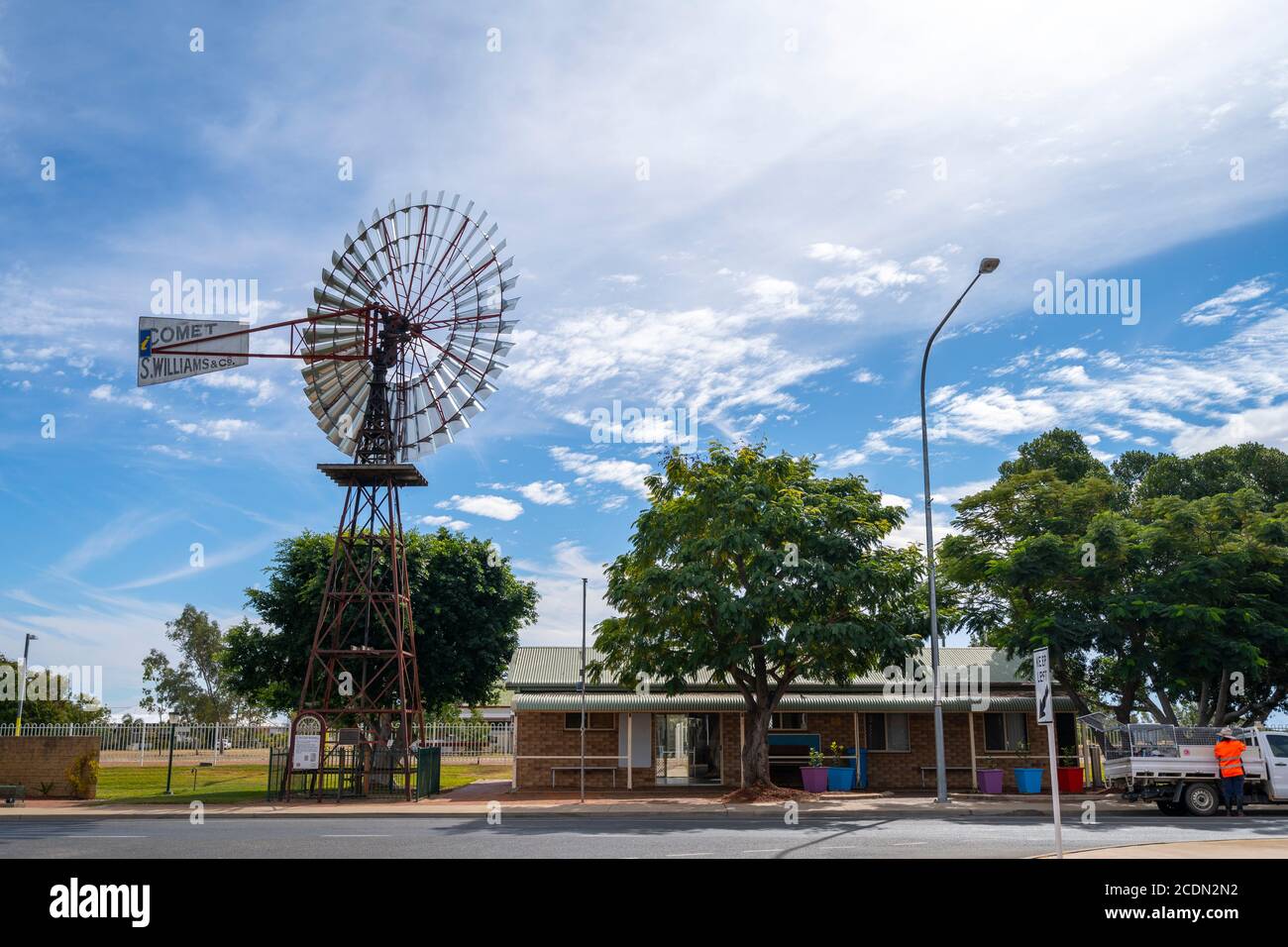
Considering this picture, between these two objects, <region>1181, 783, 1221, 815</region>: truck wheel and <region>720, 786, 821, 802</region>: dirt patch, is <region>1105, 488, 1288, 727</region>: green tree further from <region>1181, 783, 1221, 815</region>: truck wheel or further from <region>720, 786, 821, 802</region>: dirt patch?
<region>720, 786, 821, 802</region>: dirt patch

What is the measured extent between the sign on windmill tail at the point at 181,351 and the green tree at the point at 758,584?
434 inches

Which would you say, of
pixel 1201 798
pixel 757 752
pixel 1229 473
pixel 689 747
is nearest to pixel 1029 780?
pixel 1201 798

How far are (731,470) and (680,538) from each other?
7.44 ft

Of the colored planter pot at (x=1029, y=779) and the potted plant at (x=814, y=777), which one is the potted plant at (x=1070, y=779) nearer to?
the colored planter pot at (x=1029, y=779)

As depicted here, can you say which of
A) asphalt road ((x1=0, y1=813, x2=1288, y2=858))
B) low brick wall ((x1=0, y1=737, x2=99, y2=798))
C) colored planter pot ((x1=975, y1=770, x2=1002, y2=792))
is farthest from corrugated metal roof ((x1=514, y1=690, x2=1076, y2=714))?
low brick wall ((x1=0, y1=737, x2=99, y2=798))

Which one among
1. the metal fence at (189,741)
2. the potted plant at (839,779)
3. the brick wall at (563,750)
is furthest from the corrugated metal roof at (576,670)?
the metal fence at (189,741)

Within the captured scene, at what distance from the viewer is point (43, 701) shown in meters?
49.2

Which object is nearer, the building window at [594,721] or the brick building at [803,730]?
the brick building at [803,730]

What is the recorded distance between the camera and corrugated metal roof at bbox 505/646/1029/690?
3025cm

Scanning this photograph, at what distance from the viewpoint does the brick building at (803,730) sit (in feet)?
95.9

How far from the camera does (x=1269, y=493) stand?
36.8 metres

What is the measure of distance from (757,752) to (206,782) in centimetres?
1953

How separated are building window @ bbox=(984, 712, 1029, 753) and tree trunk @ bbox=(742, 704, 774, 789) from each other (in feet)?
26.6
